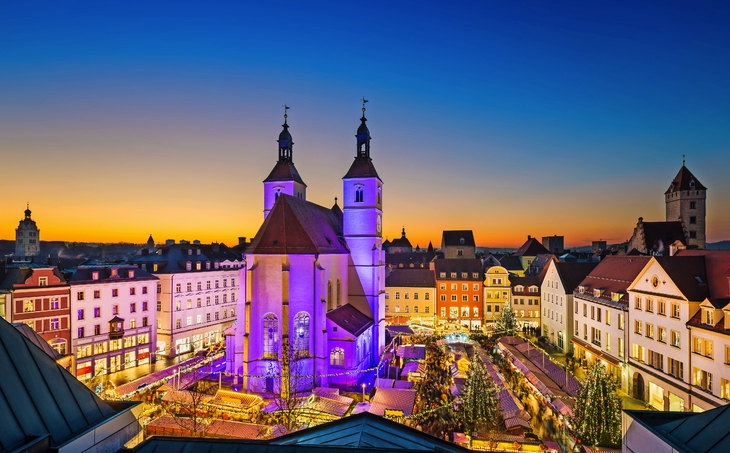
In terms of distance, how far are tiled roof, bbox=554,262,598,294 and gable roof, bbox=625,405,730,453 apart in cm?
4229

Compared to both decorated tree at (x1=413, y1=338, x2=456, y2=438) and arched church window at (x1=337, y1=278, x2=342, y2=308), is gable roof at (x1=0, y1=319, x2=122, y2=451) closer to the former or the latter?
decorated tree at (x1=413, y1=338, x2=456, y2=438)

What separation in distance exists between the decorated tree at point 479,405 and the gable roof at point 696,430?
1579cm

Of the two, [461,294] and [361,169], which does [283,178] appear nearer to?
[361,169]

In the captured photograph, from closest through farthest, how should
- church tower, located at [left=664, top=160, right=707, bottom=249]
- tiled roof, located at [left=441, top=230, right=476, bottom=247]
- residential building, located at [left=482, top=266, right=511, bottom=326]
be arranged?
residential building, located at [left=482, top=266, right=511, bottom=326]
church tower, located at [left=664, top=160, right=707, bottom=249]
tiled roof, located at [left=441, top=230, right=476, bottom=247]

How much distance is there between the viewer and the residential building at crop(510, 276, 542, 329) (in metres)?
62.6

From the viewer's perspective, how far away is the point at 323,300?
3459 cm

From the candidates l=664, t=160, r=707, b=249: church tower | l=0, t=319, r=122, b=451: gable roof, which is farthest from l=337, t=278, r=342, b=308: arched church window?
l=664, t=160, r=707, b=249: church tower

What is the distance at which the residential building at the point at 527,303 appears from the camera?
62562 millimetres

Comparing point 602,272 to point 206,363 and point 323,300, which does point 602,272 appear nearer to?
point 323,300

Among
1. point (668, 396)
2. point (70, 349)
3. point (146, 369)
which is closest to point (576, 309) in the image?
point (668, 396)

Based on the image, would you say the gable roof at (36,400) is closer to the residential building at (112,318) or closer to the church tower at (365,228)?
the residential building at (112,318)

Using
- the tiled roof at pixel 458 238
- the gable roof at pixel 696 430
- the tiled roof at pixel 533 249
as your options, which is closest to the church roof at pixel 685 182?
the tiled roof at pixel 533 249

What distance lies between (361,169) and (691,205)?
70.7 m

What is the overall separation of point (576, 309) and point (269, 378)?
33319mm
